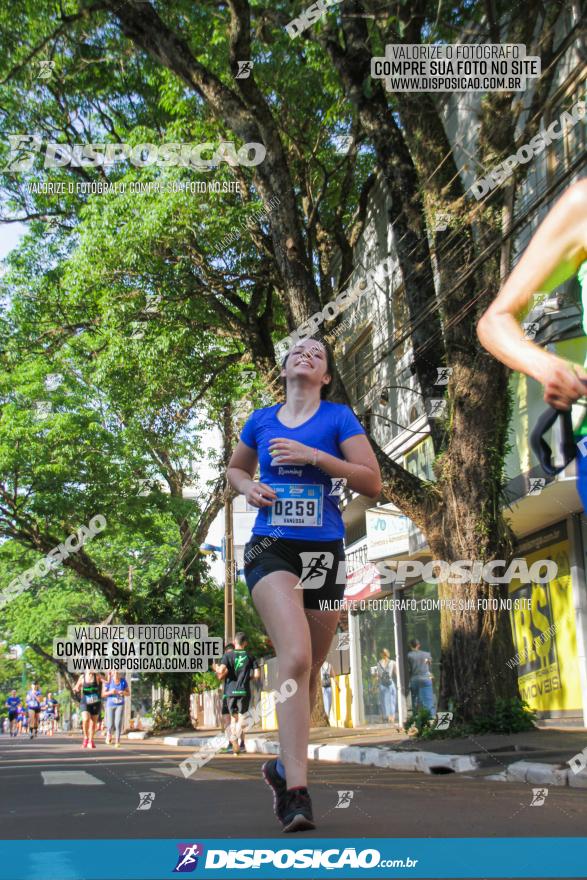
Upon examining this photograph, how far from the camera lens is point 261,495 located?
3990 millimetres

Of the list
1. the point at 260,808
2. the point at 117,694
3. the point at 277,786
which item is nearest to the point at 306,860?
the point at 277,786

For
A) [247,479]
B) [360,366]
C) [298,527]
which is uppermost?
[360,366]

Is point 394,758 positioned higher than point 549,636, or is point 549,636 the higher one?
point 549,636

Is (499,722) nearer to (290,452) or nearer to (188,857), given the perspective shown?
(290,452)

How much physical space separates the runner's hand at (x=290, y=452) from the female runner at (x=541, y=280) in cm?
146

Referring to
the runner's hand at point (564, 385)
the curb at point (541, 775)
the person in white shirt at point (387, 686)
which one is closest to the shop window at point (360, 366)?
the person in white shirt at point (387, 686)

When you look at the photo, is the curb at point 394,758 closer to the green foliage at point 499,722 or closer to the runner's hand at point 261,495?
the green foliage at point 499,722

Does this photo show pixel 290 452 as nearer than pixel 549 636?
Yes

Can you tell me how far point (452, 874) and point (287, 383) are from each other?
2.20 m

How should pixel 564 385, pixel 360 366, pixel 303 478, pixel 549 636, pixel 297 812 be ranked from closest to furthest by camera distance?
pixel 564 385, pixel 297 812, pixel 303 478, pixel 549 636, pixel 360 366

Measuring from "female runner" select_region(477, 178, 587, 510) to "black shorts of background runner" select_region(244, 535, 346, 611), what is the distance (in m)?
1.61

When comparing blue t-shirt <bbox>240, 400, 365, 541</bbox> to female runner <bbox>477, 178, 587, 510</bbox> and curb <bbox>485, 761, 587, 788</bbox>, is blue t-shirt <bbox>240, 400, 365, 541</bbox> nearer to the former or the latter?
female runner <bbox>477, 178, 587, 510</bbox>

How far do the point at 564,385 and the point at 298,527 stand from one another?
1926mm

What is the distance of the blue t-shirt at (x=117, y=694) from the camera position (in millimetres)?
19141
